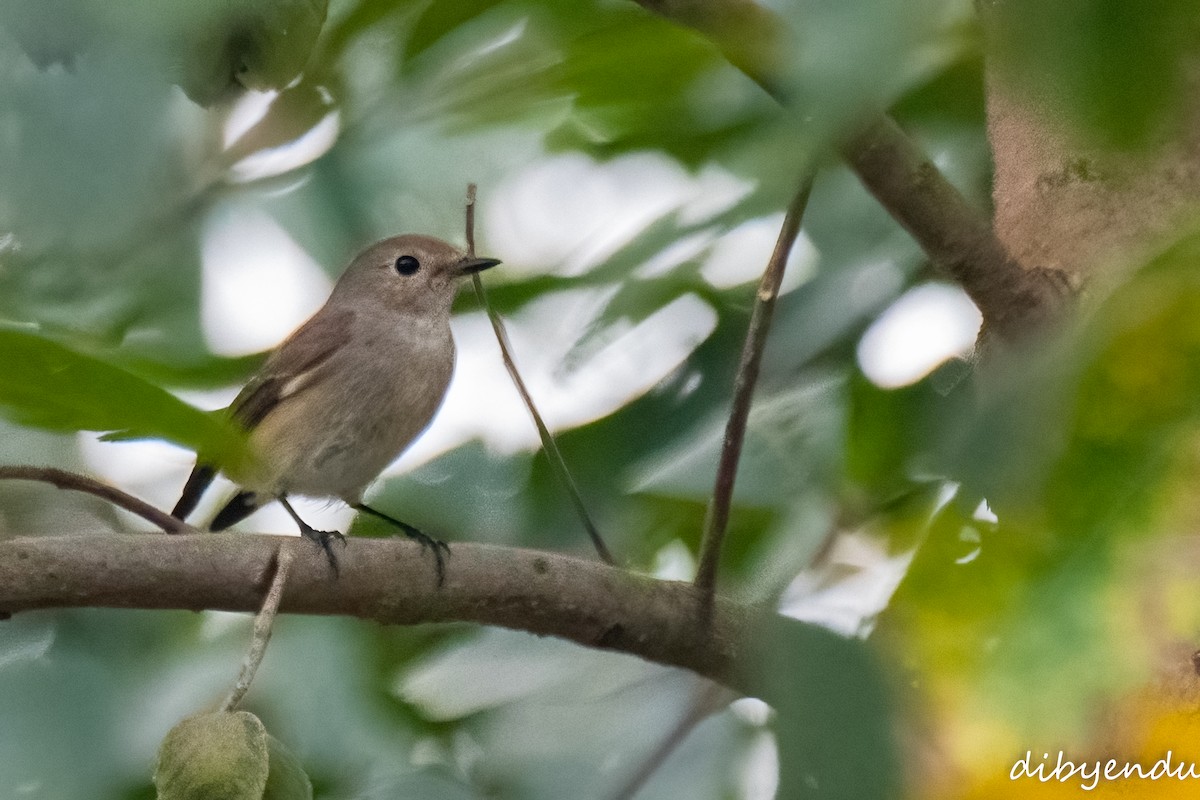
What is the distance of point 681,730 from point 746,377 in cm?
68

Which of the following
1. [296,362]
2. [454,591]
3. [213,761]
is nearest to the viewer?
[213,761]

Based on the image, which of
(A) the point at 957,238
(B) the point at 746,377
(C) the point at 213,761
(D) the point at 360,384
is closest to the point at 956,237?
(A) the point at 957,238

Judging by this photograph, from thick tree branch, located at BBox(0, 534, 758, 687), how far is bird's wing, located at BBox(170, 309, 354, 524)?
5.24 feet

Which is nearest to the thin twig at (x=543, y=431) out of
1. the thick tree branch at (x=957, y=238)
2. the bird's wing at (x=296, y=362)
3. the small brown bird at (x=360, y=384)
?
the thick tree branch at (x=957, y=238)

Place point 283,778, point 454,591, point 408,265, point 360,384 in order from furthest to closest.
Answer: point 408,265 < point 360,384 < point 454,591 < point 283,778

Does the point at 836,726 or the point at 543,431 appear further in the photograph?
the point at 543,431

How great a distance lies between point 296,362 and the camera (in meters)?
4.08

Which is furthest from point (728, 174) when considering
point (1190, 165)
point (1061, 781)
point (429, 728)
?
point (1061, 781)

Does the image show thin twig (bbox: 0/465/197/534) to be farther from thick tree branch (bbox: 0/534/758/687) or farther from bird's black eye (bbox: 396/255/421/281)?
bird's black eye (bbox: 396/255/421/281)

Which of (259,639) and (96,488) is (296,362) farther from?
(259,639)

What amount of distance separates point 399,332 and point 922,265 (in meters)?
2.19

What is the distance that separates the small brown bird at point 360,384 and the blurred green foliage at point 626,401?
747mm

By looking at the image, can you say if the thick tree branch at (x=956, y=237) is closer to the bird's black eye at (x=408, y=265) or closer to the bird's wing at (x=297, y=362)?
the bird's wing at (x=297, y=362)

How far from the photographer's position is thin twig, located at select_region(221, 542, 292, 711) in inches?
52.5
